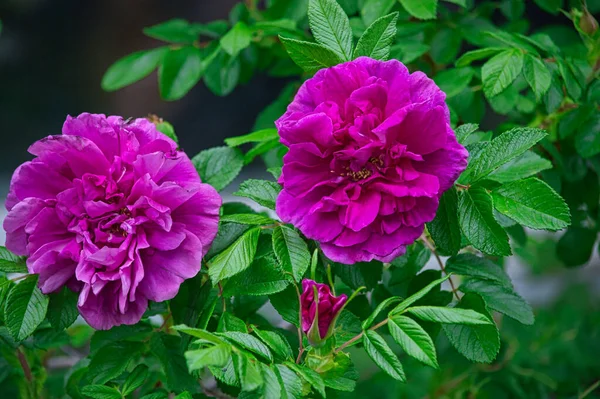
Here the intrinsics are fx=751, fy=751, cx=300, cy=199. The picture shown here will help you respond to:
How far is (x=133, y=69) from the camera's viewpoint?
108 centimetres

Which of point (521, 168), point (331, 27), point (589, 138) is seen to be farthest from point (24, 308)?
point (589, 138)

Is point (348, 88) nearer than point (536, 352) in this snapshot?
Yes

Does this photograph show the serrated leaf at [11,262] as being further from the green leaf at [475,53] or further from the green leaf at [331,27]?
the green leaf at [475,53]

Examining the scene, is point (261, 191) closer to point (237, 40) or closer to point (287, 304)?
point (287, 304)

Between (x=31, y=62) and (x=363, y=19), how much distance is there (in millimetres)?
1576

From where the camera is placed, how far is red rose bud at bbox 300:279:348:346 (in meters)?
0.56

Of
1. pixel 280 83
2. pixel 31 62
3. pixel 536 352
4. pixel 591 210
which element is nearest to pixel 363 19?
pixel 591 210

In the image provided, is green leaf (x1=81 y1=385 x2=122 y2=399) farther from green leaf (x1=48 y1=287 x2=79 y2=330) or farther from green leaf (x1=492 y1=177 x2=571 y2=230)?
green leaf (x1=492 y1=177 x2=571 y2=230)

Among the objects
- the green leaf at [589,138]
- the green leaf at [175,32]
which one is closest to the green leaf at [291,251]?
the green leaf at [589,138]

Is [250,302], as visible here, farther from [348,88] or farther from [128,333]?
[348,88]

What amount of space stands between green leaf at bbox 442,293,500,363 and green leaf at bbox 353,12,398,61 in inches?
9.4

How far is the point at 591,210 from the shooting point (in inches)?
39.6

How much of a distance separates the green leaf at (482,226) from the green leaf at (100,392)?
0.33m

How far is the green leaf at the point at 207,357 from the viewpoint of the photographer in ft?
1.56
